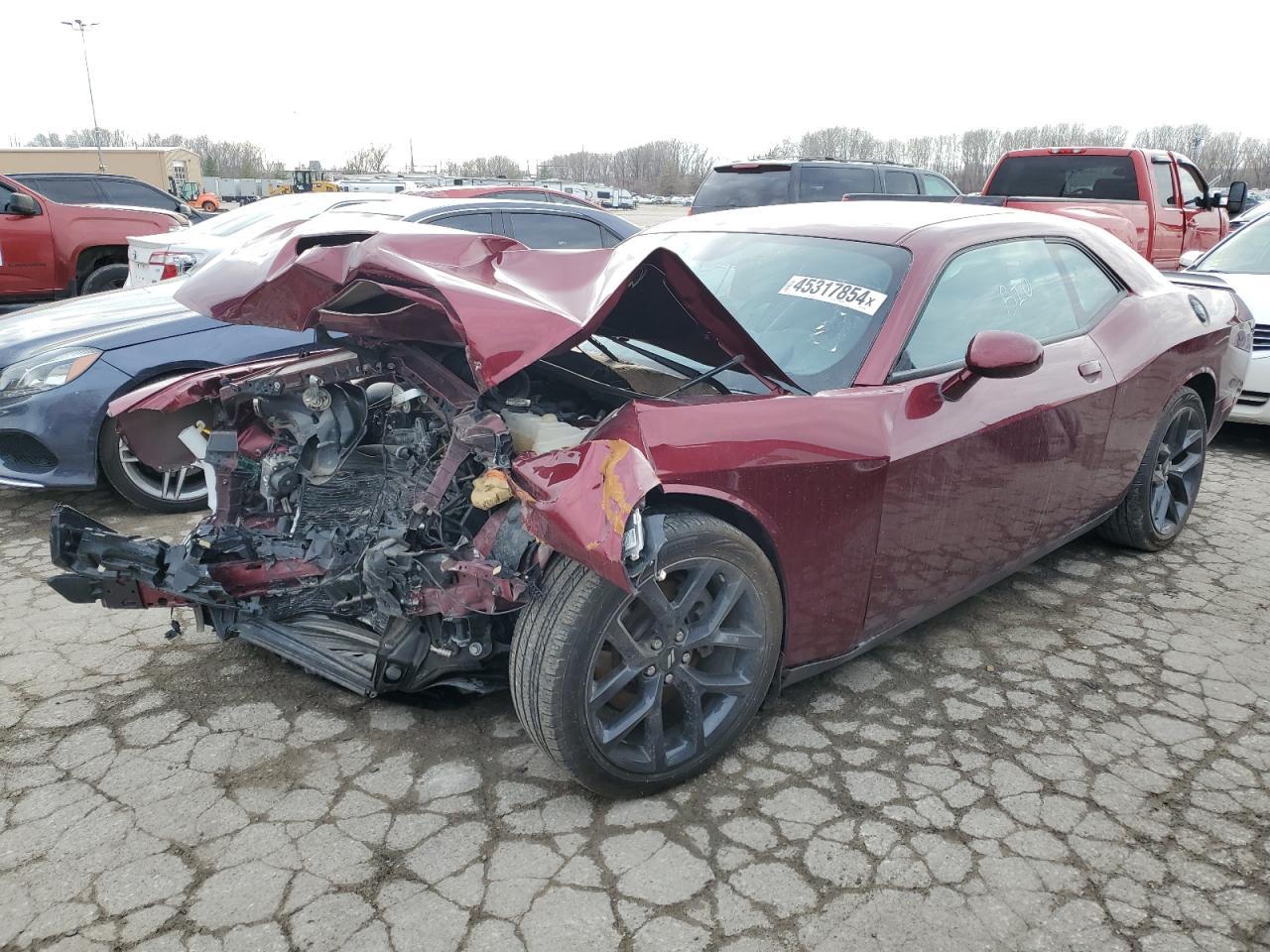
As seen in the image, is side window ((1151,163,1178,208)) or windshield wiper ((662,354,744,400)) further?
side window ((1151,163,1178,208))

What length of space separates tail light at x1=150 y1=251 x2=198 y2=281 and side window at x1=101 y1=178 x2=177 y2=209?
6.18 metres

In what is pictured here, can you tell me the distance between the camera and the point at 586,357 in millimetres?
3156

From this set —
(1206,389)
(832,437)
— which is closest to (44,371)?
(832,437)

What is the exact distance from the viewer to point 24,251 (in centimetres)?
939

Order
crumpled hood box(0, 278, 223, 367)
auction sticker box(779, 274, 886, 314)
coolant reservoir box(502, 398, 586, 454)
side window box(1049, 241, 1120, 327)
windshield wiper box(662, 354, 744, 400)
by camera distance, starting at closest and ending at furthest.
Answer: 1. coolant reservoir box(502, 398, 586, 454)
2. windshield wiper box(662, 354, 744, 400)
3. auction sticker box(779, 274, 886, 314)
4. side window box(1049, 241, 1120, 327)
5. crumpled hood box(0, 278, 223, 367)

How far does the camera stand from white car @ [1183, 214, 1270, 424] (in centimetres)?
596

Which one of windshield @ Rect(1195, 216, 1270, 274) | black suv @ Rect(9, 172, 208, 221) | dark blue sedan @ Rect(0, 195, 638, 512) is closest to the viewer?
dark blue sedan @ Rect(0, 195, 638, 512)

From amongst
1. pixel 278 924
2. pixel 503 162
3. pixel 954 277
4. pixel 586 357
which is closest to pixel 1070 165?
pixel 954 277

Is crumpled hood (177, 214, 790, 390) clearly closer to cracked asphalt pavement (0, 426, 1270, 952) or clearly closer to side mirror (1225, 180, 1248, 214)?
cracked asphalt pavement (0, 426, 1270, 952)

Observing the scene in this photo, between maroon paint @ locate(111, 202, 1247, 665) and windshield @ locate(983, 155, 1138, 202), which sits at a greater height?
windshield @ locate(983, 155, 1138, 202)

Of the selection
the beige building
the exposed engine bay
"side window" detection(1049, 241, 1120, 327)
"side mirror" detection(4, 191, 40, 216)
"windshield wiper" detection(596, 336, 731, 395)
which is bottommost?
the exposed engine bay

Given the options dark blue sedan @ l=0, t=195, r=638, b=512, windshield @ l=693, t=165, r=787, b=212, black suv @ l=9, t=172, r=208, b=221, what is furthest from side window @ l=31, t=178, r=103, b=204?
windshield @ l=693, t=165, r=787, b=212

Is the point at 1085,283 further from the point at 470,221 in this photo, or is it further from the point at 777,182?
the point at 777,182

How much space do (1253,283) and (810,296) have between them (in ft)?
17.4
